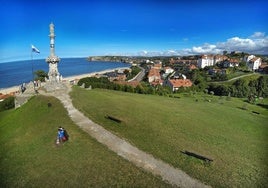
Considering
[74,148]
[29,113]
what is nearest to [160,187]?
[74,148]

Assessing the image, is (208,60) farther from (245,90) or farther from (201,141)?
(201,141)

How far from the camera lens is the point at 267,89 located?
49.6m

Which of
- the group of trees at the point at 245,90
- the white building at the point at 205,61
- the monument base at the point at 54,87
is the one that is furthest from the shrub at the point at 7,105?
the white building at the point at 205,61

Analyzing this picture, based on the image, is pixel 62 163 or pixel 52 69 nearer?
pixel 62 163

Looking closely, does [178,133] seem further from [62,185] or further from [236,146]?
[62,185]

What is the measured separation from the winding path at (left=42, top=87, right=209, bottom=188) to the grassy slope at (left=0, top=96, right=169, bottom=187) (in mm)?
355

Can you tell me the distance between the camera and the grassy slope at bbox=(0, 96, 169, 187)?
720cm

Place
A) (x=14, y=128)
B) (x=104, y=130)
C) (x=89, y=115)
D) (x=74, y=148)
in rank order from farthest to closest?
(x=14, y=128) < (x=89, y=115) < (x=104, y=130) < (x=74, y=148)

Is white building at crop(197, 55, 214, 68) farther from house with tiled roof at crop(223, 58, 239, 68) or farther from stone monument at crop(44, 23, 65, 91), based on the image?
stone monument at crop(44, 23, 65, 91)

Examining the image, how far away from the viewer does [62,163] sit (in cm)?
838

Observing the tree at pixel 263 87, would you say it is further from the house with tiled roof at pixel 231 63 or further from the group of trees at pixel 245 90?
the house with tiled roof at pixel 231 63

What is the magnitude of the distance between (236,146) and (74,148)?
343 inches

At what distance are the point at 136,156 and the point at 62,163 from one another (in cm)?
320

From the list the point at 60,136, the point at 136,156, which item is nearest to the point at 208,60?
the point at 136,156
